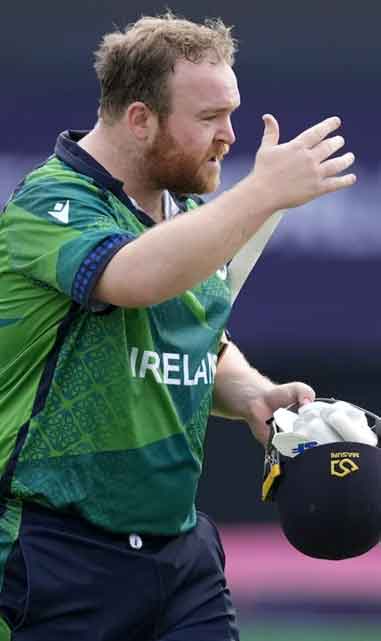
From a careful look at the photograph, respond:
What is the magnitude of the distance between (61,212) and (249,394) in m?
0.83

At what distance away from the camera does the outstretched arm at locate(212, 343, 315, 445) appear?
12.6ft

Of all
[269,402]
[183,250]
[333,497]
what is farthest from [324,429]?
[183,250]

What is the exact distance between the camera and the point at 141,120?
12.0ft

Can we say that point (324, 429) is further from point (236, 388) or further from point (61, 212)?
point (61, 212)

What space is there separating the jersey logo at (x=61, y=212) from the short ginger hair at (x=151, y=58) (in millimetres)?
356

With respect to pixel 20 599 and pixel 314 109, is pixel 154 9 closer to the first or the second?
pixel 314 109

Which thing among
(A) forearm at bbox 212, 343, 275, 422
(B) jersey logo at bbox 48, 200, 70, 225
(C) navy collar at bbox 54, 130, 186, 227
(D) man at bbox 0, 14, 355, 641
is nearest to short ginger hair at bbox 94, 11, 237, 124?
(D) man at bbox 0, 14, 355, 641

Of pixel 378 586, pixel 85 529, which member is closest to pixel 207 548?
pixel 85 529

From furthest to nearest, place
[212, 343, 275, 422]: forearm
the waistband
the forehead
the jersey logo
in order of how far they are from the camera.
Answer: [212, 343, 275, 422]: forearm → the forehead → the waistband → the jersey logo

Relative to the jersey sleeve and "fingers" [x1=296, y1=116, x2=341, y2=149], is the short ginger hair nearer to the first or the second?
the jersey sleeve

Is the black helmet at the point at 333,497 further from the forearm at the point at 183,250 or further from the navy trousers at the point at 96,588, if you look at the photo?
the forearm at the point at 183,250

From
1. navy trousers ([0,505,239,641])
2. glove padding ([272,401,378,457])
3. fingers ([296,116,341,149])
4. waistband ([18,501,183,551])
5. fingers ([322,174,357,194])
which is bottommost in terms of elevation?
navy trousers ([0,505,239,641])

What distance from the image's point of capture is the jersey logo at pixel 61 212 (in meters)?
3.38

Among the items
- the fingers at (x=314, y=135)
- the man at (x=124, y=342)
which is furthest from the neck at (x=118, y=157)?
the fingers at (x=314, y=135)
